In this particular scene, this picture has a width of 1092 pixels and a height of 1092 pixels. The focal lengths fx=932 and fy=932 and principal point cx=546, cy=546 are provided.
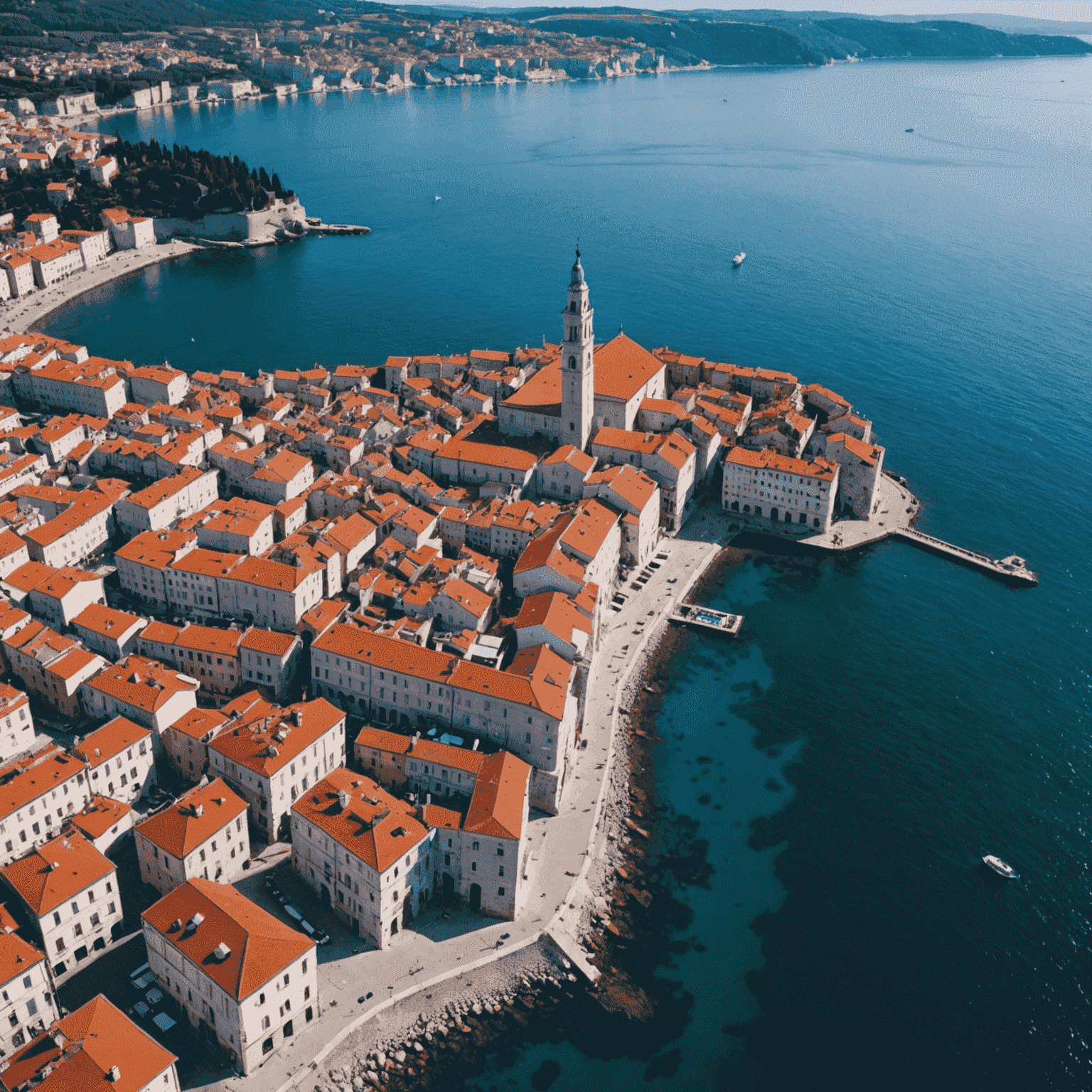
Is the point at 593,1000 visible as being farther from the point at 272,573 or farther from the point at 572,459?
the point at 572,459

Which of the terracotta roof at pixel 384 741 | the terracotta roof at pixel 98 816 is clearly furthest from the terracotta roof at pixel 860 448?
the terracotta roof at pixel 98 816

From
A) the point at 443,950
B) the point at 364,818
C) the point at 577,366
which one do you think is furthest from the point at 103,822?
the point at 577,366

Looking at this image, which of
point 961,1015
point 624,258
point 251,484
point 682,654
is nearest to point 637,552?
point 682,654

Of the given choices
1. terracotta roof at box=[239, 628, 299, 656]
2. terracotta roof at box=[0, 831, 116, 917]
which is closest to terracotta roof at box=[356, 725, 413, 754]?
terracotta roof at box=[239, 628, 299, 656]

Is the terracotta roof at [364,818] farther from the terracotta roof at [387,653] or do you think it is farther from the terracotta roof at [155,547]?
the terracotta roof at [155,547]

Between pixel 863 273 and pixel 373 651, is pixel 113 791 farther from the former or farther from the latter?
pixel 863 273
